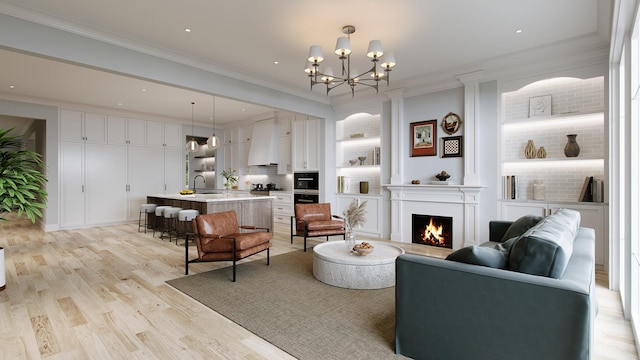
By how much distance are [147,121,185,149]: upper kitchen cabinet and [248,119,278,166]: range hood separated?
2.16 m

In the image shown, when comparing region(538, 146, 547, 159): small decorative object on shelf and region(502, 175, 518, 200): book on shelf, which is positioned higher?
region(538, 146, 547, 159): small decorative object on shelf

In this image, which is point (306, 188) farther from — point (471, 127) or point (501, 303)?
point (501, 303)

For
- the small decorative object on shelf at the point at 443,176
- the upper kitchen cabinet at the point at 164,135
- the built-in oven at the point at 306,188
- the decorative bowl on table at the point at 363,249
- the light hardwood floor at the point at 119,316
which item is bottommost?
the light hardwood floor at the point at 119,316

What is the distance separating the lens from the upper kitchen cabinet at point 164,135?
8.57m

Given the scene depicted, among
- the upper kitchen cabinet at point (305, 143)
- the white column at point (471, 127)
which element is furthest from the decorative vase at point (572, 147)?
the upper kitchen cabinet at point (305, 143)

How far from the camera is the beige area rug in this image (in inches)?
88.1

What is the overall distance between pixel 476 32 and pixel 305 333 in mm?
3743

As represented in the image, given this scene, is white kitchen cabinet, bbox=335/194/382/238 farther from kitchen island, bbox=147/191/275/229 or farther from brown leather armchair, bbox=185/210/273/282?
brown leather armchair, bbox=185/210/273/282

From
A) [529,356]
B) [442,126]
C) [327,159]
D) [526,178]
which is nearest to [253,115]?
[327,159]

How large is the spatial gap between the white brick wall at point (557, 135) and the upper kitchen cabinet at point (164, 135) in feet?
26.4

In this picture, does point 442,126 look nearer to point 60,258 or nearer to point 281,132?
point 281,132

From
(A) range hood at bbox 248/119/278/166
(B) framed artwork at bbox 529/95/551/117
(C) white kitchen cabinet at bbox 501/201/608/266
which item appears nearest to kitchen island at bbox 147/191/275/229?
(A) range hood at bbox 248/119/278/166

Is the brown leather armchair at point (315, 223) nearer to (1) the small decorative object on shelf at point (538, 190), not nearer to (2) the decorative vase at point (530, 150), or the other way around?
(1) the small decorative object on shelf at point (538, 190)

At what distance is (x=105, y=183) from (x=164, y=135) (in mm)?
1905
